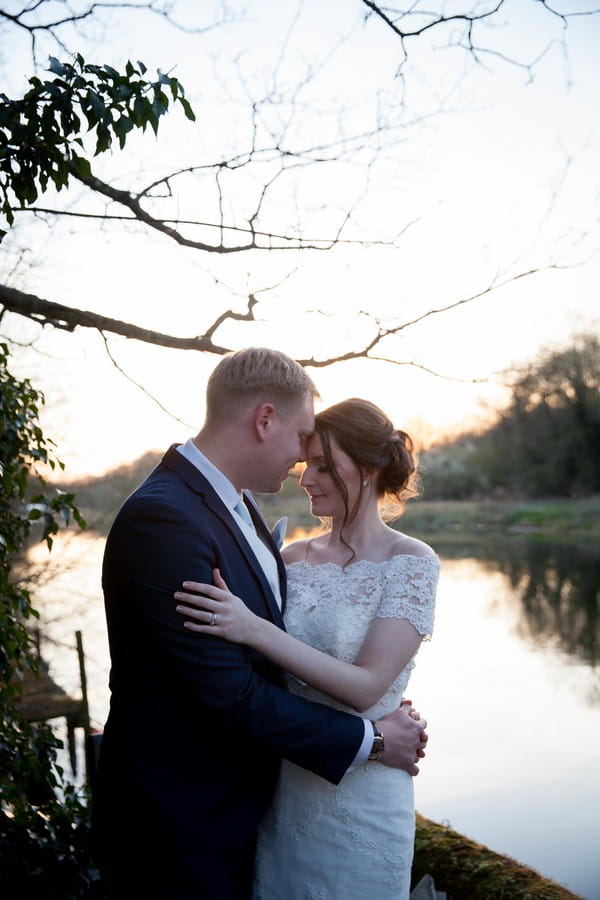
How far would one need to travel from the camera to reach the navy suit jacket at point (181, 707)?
1.58 m

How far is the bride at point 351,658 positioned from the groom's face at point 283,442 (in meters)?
0.31

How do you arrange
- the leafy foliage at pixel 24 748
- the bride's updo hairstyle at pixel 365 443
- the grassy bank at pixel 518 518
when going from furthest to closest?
the grassy bank at pixel 518 518 → the leafy foliage at pixel 24 748 → the bride's updo hairstyle at pixel 365 443

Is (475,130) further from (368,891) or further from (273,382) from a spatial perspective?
(368,891)

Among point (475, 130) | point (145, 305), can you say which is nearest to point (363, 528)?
point (475, 130)

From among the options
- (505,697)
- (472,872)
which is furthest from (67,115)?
(505,697)

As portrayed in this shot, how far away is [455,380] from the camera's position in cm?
283

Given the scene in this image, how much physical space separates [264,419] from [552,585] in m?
17.7

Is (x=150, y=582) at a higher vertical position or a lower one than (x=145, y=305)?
lower

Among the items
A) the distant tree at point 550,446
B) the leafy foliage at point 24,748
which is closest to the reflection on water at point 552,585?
the distant tree at point 550,446

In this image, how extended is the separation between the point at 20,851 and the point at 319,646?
1307 mm

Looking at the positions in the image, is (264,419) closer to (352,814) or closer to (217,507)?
(217,507)

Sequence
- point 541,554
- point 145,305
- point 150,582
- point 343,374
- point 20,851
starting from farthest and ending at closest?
point 541,554, point 145,305, point 343,374, point 20,851, point 150,582

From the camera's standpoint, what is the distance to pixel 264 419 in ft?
5.90

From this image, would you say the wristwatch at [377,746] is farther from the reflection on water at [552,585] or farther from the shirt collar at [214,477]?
Answer: the reflection on water at [552,585]
